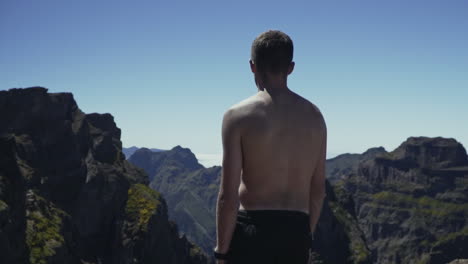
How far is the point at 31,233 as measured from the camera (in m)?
75.8

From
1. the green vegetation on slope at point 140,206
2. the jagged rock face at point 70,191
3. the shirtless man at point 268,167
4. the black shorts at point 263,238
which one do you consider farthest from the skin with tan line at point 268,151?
the green vegetation on slope at point 140,206

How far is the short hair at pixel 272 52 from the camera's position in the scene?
7.39m

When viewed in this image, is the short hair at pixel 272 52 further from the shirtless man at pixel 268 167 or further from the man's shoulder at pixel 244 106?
the man's shoulder at pixel 244 106

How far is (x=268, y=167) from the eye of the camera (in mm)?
7348

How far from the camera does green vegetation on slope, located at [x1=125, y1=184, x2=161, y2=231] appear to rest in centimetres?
11300

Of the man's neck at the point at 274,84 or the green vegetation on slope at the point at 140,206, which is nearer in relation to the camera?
the man's neck at the point at 274,84

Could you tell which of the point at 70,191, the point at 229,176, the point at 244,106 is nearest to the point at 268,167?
the point at 229,176

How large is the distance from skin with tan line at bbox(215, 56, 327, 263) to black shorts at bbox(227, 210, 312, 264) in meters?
0.14

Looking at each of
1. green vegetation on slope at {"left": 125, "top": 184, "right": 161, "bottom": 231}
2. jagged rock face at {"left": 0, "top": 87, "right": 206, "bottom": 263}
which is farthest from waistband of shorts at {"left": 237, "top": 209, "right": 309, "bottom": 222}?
green vegetation on slope at {"left": 125, "top": 184, "right": 161, "bottom": 231}

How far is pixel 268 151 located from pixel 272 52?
1.63 meters

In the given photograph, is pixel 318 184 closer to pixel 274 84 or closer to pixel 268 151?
pixel 268 151

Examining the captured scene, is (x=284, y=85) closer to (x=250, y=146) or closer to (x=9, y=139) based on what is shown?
(x=250, y=146)

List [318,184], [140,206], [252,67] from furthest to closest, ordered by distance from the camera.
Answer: [140,206]
[318,184]
[252,67]

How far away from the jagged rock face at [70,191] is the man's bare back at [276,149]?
74730 millimetres
